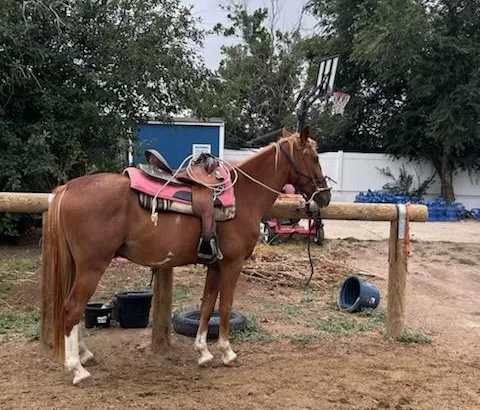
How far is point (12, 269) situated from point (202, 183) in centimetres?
479

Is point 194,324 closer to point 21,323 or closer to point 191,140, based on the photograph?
point 21,323

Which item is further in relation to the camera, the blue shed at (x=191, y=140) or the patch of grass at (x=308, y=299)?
the blue shed at (x=191, y=140)

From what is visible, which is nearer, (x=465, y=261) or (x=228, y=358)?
(x=228, y=358)

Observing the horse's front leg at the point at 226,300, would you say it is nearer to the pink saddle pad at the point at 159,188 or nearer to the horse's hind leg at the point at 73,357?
the pink saddle pad at the point at 159,188

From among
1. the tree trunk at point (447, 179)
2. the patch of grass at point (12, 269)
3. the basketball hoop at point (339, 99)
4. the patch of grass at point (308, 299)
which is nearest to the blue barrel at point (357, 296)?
the patch of grass at point (308, 299)

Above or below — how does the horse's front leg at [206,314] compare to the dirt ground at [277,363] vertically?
above

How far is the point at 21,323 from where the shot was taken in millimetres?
5316

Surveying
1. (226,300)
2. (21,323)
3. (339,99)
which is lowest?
(21,323)

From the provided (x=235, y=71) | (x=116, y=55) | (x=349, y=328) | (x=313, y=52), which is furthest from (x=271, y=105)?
(x=349, y=328)

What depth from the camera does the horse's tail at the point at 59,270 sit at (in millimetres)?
3871

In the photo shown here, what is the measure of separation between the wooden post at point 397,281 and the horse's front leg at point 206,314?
172cm

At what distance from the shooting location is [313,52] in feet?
79.8

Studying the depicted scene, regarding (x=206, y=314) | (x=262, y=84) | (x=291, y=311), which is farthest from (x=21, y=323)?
(x=262, y=84)

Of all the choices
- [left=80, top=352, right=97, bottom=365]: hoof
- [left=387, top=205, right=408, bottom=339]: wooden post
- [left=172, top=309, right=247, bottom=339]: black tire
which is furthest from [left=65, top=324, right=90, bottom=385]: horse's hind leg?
[left=387, top=205, right=408, bottom=339]: wooden post
